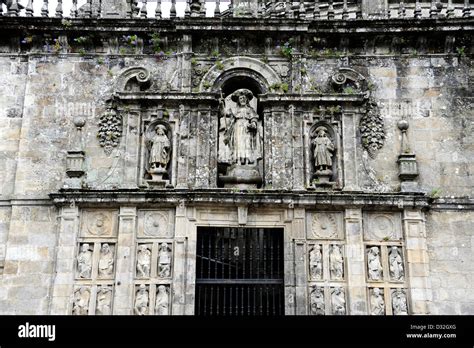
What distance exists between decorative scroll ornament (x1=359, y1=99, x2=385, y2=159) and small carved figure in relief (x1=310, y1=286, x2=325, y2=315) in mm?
2878

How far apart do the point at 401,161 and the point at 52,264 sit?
6.82m

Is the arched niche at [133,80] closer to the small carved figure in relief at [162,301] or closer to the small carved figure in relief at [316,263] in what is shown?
the small carved figure in relief at [162,301]

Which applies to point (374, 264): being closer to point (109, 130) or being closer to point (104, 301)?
point (104, 301)

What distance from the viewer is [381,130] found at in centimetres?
1430

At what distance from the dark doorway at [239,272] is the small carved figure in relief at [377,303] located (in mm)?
1607

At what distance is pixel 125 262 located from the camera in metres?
13.2

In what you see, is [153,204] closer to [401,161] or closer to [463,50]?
[401,161]

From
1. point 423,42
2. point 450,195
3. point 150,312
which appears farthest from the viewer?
point 423,42

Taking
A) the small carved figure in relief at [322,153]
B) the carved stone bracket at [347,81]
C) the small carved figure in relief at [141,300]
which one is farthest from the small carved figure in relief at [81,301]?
the carved stone bracket at [347,81]

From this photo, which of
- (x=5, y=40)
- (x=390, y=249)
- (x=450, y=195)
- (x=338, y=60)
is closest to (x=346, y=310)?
(x=390, y=249)

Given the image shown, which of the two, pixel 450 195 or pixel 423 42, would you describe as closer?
pixel 450 195

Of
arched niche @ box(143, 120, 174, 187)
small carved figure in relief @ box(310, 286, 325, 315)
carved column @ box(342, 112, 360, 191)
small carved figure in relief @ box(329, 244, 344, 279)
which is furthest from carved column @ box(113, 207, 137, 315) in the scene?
carved column @ box(342, 112, 360, 191)

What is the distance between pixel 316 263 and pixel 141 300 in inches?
127

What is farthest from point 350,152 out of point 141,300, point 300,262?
point 141,300
